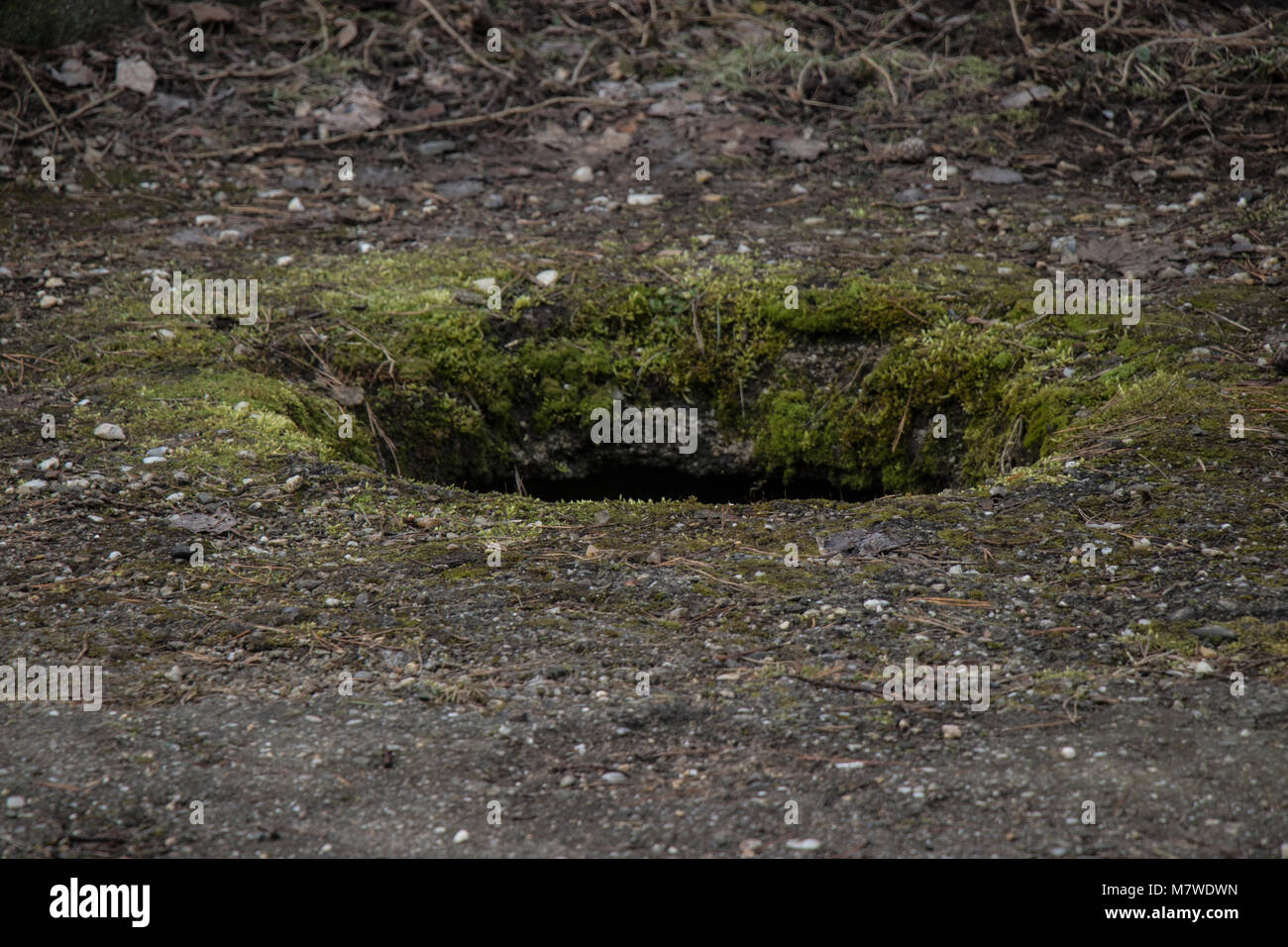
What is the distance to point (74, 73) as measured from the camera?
6.76 m

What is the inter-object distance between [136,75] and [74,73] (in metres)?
0.36

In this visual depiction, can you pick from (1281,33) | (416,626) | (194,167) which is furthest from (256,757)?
(1281,33)

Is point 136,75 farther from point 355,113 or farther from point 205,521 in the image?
point 205,521

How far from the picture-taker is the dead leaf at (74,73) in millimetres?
6723

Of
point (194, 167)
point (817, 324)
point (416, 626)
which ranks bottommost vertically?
point (416, 626)

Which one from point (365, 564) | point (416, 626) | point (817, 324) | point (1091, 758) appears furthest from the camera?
point (817, 324)

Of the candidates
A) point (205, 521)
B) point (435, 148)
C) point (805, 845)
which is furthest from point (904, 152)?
point (805, 845)

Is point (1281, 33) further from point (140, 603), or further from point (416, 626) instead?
point (140, 603)

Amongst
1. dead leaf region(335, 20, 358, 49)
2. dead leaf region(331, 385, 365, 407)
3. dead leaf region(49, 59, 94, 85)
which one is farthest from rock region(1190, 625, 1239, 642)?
dead leaf region(49, 59, 94, 85)

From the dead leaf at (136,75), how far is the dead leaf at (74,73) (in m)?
0.17

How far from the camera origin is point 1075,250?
525cm

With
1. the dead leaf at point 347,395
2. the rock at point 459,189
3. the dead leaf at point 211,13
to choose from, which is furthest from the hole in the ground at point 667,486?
the dead leaf at point 211,13
